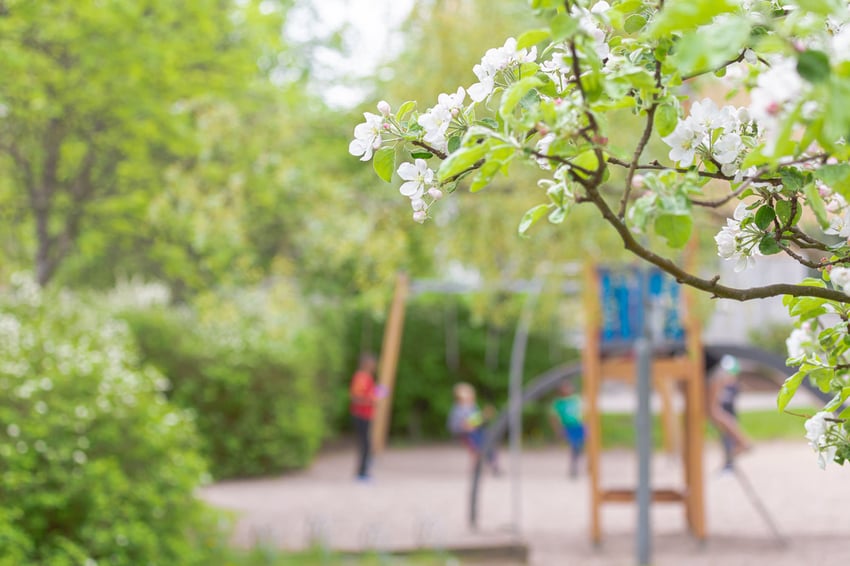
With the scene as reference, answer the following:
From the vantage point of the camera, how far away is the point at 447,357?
50.1 ft

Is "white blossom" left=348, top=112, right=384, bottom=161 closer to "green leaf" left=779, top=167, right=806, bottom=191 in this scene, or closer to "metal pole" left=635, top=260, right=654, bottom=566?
"green leaf" left=779, top=167, right=806, bottom=191

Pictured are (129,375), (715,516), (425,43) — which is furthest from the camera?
(715,516)

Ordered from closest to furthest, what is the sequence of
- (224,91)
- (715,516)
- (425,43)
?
(425,43) → (715,516) → (224,91)

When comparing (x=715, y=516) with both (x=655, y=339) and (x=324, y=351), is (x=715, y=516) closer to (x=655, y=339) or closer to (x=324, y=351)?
(x=655, y=339)

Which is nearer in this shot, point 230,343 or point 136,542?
point 136,542

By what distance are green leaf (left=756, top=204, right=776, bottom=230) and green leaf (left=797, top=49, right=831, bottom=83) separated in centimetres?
56

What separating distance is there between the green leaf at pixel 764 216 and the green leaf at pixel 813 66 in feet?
1.85

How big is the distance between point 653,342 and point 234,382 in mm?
5251

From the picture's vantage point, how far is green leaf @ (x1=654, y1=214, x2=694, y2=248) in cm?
113

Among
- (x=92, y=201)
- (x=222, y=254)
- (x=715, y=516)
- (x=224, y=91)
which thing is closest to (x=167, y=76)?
(x=224, y=91)

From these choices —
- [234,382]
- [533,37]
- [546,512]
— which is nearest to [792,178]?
[533,37]

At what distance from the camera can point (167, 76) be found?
30.5ft

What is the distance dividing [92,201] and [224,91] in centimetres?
245

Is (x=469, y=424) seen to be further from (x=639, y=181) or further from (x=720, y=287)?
(x=639, y=181)
